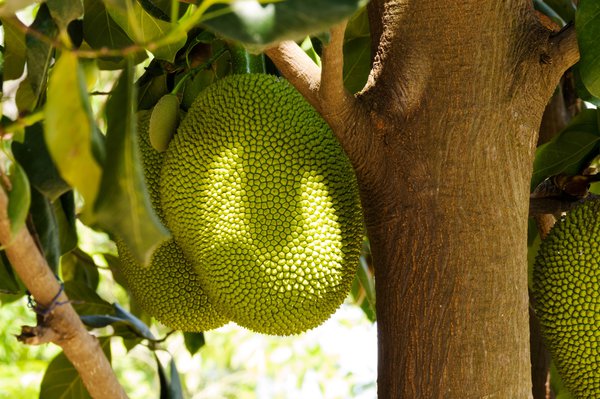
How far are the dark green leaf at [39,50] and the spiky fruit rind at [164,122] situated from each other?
0.84 feet

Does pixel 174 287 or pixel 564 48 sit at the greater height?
pixel 564 48

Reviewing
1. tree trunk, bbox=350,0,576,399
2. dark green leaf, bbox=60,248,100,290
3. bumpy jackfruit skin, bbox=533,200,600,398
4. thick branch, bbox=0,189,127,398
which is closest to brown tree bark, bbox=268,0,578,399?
tree trunk, bbox=350,0,576,399

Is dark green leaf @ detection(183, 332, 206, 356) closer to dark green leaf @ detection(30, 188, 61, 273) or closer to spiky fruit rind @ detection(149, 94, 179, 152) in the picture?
spiky fruit rind @ detection(149, 94, 179, 152)

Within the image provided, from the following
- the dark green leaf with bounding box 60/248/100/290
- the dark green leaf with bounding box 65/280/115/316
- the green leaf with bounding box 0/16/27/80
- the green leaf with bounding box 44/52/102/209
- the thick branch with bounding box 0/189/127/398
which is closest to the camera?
the green leaf with bounding box 44/52/102/209

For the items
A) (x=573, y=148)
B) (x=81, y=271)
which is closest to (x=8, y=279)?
(x=81, y=271)

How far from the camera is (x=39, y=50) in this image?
1.88 ft

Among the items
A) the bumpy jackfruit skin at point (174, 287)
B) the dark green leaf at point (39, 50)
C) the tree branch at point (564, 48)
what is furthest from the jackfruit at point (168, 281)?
the tree branch at point (564, 48)

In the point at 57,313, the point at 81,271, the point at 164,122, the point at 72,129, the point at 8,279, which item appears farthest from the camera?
the point at 81,271

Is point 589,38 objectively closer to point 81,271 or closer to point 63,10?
point 63,10

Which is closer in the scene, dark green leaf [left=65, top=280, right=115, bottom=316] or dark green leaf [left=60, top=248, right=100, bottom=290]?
dark green leaf [left=65, top=280, right=115, bottom=316]

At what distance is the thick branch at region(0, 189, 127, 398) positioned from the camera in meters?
0.46

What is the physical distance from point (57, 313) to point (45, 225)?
10cm

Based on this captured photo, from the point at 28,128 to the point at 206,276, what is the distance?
1.04ft

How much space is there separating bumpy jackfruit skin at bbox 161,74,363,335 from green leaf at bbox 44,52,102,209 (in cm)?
41
